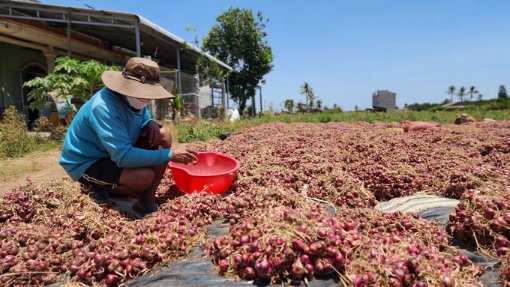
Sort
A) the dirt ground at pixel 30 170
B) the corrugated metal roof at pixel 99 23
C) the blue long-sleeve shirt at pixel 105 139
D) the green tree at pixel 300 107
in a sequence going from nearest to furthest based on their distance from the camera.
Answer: the blue long-sleeve shirt at pixel 105 139 → the dirt ground at pixel 30 170 → the corrugated metal roof at pixel 99 23 → the green tree at pixel 300 107

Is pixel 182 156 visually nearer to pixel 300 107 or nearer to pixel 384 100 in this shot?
pixel 300 107

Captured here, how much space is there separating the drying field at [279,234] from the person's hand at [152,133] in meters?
0.60

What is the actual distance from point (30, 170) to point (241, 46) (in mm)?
20875

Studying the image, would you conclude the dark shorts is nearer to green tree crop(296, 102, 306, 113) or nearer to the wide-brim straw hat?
the wide-brim straw hat

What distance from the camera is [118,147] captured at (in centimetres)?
245

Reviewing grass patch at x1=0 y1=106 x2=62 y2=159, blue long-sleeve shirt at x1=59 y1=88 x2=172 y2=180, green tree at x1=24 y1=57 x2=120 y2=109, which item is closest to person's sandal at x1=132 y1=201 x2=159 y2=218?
blue long-sleeve shirt at x1=59 y1=88 x2=172 y2=180

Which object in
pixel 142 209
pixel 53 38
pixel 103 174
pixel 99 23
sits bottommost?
pixel 142 209

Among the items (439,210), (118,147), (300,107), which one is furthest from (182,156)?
(300,107)

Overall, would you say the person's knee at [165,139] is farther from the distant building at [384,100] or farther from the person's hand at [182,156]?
the distant building at [384,100]

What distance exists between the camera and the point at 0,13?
9.73 m

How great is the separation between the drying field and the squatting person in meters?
0.21

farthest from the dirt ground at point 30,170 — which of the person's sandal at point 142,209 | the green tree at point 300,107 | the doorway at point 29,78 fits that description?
the green tree at point 300,107

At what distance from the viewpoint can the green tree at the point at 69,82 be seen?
321 inches

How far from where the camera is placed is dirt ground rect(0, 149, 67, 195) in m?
4.77
